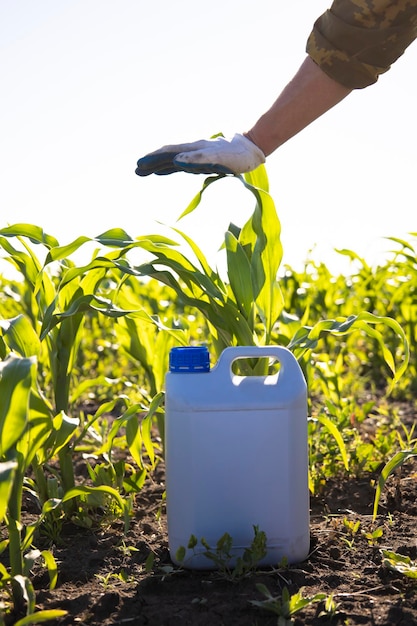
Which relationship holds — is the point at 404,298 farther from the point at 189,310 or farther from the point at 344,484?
the point at 344,484

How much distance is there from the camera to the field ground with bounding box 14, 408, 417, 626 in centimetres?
163

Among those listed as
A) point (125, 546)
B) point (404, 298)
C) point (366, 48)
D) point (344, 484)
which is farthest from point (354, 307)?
point (125, 546)

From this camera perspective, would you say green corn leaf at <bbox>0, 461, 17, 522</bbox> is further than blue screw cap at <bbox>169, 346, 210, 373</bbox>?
No

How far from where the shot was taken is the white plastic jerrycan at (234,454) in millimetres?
1794

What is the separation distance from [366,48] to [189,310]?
264 centimetres

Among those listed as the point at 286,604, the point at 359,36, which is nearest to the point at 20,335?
the point at 286,604

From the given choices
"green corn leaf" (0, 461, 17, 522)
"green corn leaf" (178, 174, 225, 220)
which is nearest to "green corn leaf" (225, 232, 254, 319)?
"green corn leaf" (178, 174, 225, 220)

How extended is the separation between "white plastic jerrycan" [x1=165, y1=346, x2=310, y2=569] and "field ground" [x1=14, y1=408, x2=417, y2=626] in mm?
80

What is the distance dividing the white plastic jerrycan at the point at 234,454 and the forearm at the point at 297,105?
650 millimetres

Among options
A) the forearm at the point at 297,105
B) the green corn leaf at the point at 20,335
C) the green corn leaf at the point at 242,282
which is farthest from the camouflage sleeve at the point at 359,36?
the green corn leaf at the point at 20,335

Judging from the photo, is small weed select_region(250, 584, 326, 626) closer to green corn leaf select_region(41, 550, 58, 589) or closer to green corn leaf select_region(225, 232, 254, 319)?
green corn leaf select_region(41, 550, 58, 589)

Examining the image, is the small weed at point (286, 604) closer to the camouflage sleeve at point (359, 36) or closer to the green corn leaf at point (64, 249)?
the green corn leaf at point (64, 249)

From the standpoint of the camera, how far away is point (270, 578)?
5.83ft

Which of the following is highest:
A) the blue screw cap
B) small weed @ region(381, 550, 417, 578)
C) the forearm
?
the forearm
